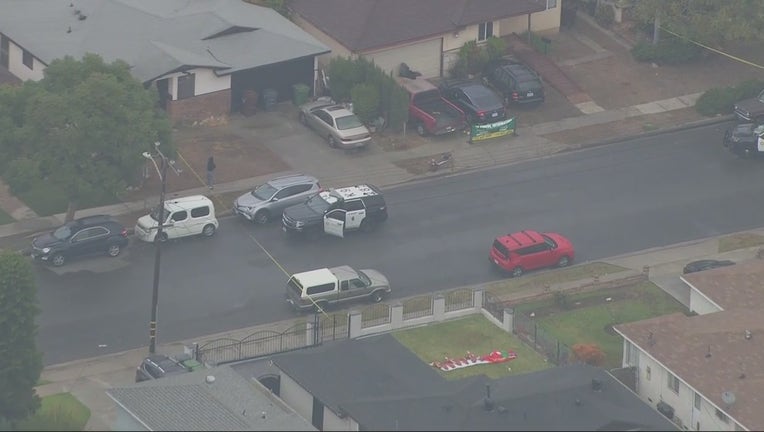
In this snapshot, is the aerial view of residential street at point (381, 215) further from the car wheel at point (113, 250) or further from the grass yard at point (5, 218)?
the grass yard at point (5, 218)

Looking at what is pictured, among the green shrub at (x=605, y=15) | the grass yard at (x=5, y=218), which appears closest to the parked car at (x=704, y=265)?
the green shrub at (x=605, y=15)

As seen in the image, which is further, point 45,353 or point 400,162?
point 400,162

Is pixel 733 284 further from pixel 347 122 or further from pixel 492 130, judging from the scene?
pixel 347 122

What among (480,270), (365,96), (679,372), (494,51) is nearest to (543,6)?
(494,51)

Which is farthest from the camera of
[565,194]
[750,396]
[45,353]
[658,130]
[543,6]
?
[543,6]

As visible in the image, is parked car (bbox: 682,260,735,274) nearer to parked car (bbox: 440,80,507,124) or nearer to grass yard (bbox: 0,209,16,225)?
parked car (bbox: 440,80,507,124)

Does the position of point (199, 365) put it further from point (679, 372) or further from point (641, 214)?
point (641, 214)
